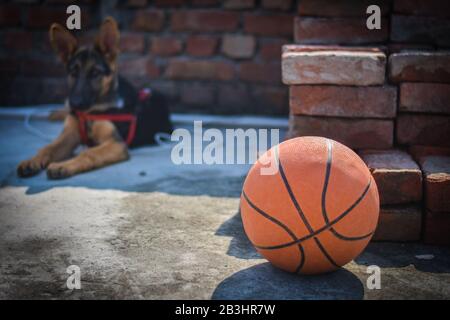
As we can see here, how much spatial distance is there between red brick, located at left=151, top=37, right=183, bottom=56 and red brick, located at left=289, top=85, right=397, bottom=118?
3.65 metres

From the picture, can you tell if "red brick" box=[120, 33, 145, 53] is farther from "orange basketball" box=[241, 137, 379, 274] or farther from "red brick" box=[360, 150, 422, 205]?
"orange basketball" box=[241, 137, 379, 274]

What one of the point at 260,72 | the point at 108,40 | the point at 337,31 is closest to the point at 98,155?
the point at 108,40

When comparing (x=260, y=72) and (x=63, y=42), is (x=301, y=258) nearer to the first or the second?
(x=63, y=42)

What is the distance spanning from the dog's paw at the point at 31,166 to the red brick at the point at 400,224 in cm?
283

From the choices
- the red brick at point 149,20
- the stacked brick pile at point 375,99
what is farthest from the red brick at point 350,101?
the red brick at point 149,20

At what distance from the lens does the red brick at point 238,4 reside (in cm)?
658

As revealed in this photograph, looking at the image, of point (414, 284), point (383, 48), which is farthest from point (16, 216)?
point (383, 48)

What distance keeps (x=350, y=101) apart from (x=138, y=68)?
4.12 meters

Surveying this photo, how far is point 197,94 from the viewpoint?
700 centimetres

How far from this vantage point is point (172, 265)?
2.81 m

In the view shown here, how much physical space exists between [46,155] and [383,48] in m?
2.92
